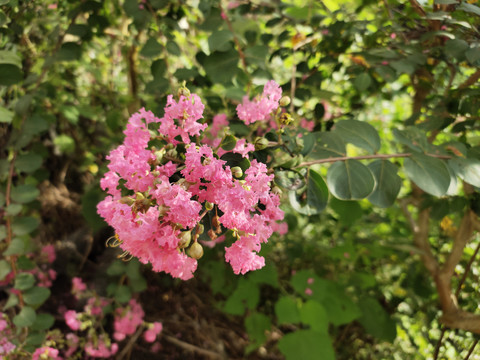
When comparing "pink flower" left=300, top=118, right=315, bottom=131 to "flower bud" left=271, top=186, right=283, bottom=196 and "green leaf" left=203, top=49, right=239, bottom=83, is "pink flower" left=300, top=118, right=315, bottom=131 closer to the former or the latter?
"green leaf" left=203, top=49, right=239, bottom=83

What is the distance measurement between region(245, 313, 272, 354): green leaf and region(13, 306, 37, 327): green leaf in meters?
0.81

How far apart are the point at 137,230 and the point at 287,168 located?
286 mm

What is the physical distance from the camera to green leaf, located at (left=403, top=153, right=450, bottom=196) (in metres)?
0.63

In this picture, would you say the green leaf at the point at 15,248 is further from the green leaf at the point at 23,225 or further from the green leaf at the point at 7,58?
the green leaf at the point at 7,58

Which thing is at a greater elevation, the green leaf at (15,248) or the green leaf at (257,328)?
the green leaf at (15,248)

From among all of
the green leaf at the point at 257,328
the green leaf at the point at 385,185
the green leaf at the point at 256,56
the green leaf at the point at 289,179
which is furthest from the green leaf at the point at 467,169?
the green leaf at the point at 257,328

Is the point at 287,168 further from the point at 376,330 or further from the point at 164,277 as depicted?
the point at 164,277

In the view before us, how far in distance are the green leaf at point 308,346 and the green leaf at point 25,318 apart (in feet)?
2.76

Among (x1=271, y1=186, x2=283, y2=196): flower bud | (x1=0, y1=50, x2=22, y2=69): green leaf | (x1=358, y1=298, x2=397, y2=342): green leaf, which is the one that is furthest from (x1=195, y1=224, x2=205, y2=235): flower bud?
(x1=358, y1=298, x2=397, y2=342): green leaf

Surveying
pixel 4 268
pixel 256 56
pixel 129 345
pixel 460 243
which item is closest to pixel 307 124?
pixel 256 56

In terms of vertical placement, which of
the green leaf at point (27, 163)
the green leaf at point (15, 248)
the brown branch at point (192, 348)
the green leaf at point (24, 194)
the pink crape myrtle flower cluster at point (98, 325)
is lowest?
the brown branch at point (192, 348)

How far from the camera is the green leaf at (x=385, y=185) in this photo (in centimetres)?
67

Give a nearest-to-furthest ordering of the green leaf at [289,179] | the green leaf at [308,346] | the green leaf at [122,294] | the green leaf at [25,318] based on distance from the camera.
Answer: the green leaf at [289,179] → the green leaf at [25,318] → the green leaf at [308,346] → the green leaf at [122,294]

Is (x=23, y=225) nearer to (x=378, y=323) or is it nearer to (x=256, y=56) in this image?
(x=256, y=56)
